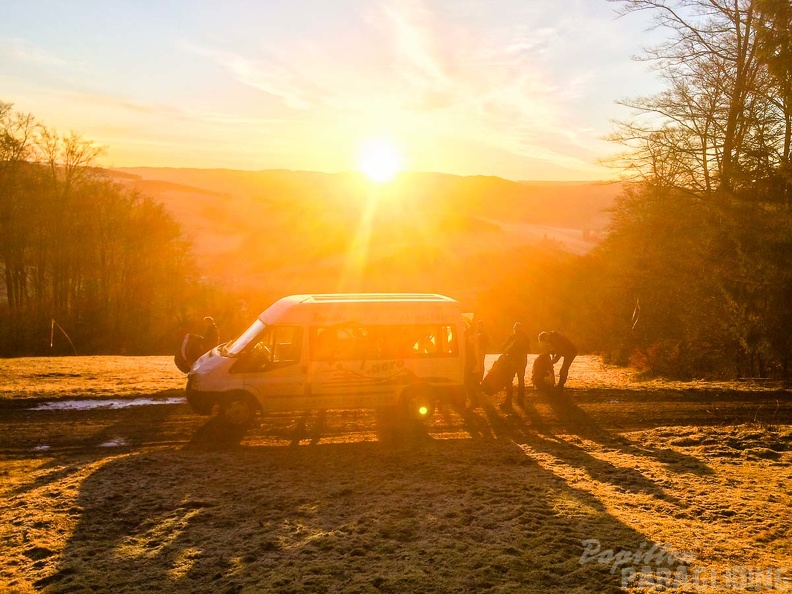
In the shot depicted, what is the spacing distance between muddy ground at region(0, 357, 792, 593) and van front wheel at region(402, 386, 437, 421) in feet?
1.05

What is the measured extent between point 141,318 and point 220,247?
2261 inches

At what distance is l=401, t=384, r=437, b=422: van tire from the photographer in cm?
1261

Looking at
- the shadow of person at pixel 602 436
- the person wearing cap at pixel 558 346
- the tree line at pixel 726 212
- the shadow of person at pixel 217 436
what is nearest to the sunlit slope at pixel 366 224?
the tree line at pixel 726 212

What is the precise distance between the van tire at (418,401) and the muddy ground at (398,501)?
0.31 m

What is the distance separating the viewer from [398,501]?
804 cm

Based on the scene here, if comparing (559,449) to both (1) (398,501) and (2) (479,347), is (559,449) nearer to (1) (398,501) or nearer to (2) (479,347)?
(1) (398,501)

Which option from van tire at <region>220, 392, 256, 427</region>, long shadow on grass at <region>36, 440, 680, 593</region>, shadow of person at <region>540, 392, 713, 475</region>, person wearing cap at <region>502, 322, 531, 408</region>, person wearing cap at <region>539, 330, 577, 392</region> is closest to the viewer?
long shadow on grass at <region>36, 440, 680, 593</region>

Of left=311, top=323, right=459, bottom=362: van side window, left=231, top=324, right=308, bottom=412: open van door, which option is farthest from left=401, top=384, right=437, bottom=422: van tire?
left=231, top=324, right=308, bottom=412: open van door

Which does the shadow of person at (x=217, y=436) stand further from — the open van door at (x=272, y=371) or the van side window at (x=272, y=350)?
the van side window at (x=272, y=350)

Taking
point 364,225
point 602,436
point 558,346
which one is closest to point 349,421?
point 602,436

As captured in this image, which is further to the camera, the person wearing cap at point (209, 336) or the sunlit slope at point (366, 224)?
the sunlit slope at point (366, 224)

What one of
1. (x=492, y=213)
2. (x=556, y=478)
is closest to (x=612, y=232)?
(x=556, y=478)

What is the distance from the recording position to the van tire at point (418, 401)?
12.6 m

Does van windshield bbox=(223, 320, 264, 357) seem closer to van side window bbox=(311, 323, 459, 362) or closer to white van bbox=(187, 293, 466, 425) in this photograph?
white van bbox=(187, 293, 466, 425)
